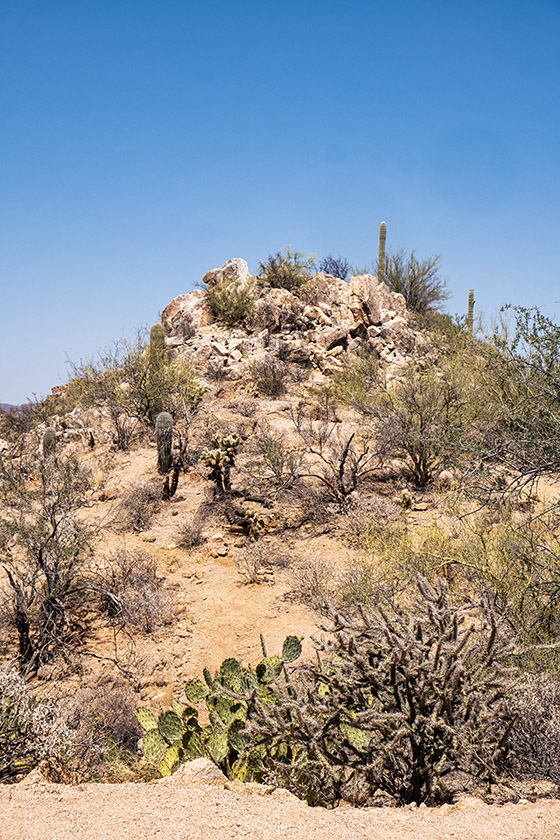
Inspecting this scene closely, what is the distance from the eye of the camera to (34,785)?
2928mm

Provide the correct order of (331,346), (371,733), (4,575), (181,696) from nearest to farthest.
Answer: (371,733), (181,696), (4,575), (331,346)

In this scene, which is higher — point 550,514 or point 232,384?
point 232,384

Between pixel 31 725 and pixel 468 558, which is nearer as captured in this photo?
pixel 31 725

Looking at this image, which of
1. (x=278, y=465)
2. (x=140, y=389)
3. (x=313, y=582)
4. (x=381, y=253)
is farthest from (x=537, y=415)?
(x=381, y=253)

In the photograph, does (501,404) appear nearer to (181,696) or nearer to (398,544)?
(398,544)

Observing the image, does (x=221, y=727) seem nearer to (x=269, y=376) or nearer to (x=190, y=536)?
(x=190, y=536)

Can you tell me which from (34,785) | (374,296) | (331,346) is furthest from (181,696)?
(374,296)

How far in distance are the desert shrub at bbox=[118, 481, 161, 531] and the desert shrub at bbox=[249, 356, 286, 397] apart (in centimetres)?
659

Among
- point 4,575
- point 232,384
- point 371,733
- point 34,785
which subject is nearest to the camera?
point 34,785

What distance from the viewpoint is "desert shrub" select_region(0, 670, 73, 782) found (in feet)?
11.4

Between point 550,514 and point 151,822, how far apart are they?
6308mm

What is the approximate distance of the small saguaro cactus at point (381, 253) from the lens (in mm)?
24016

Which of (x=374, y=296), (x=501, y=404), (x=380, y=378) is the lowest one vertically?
(x=501, y=404)

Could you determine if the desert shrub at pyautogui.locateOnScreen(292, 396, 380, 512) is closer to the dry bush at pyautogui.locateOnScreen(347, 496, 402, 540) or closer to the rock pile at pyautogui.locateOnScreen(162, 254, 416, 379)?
the dry bush at pyautogui.locateOnScreen(347, 496, 402, 540)
